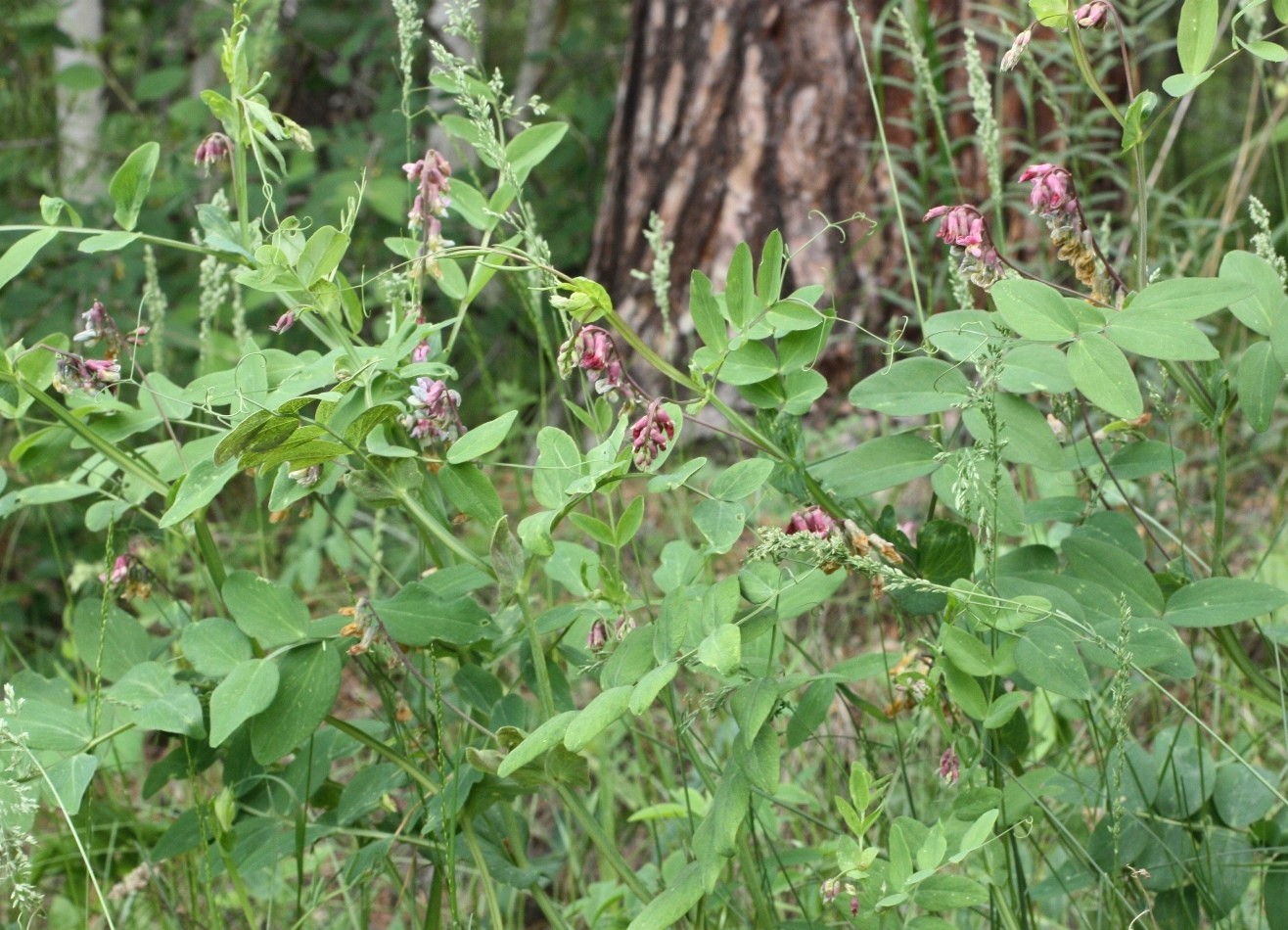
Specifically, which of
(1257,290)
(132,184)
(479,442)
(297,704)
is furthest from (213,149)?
(1257,290)

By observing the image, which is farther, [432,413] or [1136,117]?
[432,413]

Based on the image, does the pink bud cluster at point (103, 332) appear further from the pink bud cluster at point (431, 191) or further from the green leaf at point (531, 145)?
the green leaf at point (531, 145)

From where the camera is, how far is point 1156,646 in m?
1.09

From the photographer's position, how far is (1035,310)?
1.04 m

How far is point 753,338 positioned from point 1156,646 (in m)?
0.43

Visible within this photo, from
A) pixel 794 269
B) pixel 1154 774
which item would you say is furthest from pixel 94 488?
pixel 794 269

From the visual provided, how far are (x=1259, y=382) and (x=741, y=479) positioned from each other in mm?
464

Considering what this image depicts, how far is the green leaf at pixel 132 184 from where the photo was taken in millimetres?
1232

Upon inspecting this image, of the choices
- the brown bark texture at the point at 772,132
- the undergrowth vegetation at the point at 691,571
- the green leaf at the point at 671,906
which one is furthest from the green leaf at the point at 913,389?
the brown bark texture at the point at 772,132

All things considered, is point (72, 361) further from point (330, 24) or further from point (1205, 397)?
point (330, 24)

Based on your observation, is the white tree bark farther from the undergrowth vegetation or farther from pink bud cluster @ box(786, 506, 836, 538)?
pink bud cluster @ box(786, 506, 836, 538)

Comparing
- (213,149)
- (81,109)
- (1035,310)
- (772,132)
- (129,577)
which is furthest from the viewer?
(81,109)

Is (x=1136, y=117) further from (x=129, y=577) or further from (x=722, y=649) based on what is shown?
(x=129, y=577)

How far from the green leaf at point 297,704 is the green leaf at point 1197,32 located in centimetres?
91
